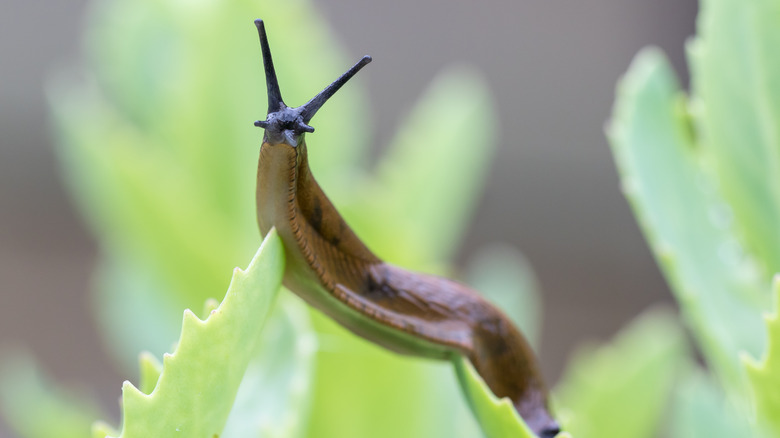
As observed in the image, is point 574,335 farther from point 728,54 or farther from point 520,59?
point 728,54

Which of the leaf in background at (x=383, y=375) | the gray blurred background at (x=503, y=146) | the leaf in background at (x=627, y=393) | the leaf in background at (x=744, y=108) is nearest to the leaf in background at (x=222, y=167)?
the leaf in background at (x=383, y=375)

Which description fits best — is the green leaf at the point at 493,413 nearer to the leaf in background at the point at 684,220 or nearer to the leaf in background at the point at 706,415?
the leaf in background at the point at 684,220

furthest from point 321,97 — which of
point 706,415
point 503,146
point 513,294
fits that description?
point 503,146

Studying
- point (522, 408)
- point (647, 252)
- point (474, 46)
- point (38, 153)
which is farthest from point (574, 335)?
point (522, 408)

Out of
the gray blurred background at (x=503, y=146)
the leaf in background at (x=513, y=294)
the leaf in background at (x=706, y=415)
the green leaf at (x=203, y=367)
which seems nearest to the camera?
the green leaf at (x=203, y=367)

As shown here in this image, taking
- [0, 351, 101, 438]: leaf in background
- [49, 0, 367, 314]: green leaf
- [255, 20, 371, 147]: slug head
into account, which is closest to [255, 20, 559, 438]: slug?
[255, 20, 371, 147]: slug head

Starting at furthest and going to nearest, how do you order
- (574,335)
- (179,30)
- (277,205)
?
(574,335), (179,30), (277,205)

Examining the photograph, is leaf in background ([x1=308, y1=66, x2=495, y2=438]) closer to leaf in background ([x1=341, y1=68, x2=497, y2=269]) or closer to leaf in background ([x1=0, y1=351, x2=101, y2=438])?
leaf in background ([x1=341, y1=68, x2=497, y2=269])
